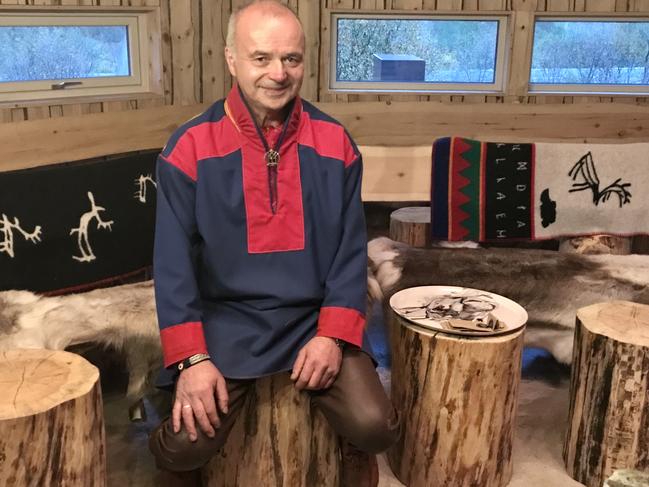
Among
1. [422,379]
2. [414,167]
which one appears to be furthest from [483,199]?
[422,379]

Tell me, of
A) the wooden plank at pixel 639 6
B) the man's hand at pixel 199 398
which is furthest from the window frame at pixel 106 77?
the wooden plank at pixel 639 6

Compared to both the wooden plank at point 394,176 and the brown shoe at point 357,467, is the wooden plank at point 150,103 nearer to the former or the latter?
the wooden plank at point 394,176

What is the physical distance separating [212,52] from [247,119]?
4.78ft

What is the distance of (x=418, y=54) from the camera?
369cm

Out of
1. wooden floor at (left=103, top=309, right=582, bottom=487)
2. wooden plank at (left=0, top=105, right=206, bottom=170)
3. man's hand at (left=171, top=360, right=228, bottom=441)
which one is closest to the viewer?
man's hand at (left=171, top=360, right=228, bottom=441)

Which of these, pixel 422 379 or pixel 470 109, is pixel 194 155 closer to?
pixel 422 379

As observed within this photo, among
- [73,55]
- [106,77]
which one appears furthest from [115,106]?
[73,55]

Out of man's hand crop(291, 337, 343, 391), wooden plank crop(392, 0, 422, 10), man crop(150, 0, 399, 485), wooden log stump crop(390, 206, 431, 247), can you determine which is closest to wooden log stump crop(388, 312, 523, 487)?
man crop(150, 0, 399, 485)

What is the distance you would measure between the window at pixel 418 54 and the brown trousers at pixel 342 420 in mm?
1913

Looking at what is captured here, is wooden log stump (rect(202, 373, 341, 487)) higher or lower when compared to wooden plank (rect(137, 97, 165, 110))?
lower

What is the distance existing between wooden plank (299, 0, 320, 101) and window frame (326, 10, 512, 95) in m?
0.08

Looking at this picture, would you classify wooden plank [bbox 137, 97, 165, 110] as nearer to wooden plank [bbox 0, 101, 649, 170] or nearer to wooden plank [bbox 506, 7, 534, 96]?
wooden plank [bbox 0, 101, 649, 170]

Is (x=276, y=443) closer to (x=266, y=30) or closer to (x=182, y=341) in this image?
(x=182, y=341)

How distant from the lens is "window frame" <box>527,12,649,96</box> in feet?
11.7
